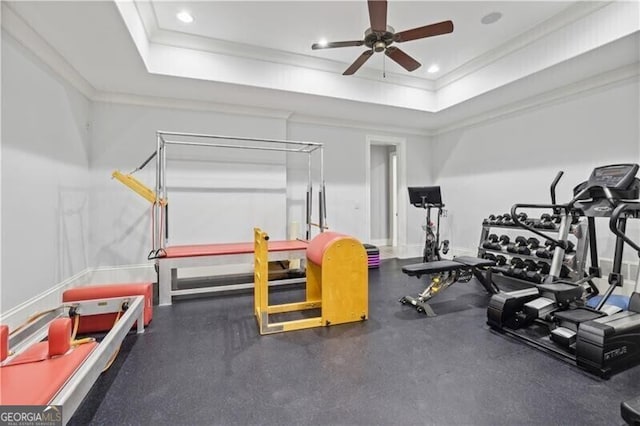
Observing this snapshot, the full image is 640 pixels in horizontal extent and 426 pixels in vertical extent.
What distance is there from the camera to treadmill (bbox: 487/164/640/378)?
6.86ft

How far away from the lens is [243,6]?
10.4 feet

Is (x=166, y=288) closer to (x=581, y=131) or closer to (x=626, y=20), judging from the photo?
(x=626, y=20)

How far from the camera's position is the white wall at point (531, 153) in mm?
3746

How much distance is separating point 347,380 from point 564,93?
5.02m

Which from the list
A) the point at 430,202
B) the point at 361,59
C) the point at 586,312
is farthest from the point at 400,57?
the point at 586,312

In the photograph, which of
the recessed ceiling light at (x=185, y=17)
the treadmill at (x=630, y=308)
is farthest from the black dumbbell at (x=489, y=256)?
the recessed ceiling light at (x=185, y=17)

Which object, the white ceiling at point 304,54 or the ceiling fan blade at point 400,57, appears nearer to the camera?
the white ceiling at point 304,54

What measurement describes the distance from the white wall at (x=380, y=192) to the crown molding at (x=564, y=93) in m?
2.46

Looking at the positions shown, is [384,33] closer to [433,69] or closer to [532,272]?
[433,69]

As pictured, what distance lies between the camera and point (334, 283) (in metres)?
2.88

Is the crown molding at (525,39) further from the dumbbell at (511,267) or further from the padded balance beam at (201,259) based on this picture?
the padded balance beam at (201,259)

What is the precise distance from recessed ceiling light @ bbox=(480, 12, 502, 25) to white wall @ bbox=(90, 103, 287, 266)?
3288mm

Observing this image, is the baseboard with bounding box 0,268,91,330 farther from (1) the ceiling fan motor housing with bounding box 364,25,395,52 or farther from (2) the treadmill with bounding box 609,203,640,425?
(2) the treadmill with bounding box 609,203,640,425

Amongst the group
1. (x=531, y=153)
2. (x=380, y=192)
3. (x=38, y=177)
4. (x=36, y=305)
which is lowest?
(x=36, y=305)
